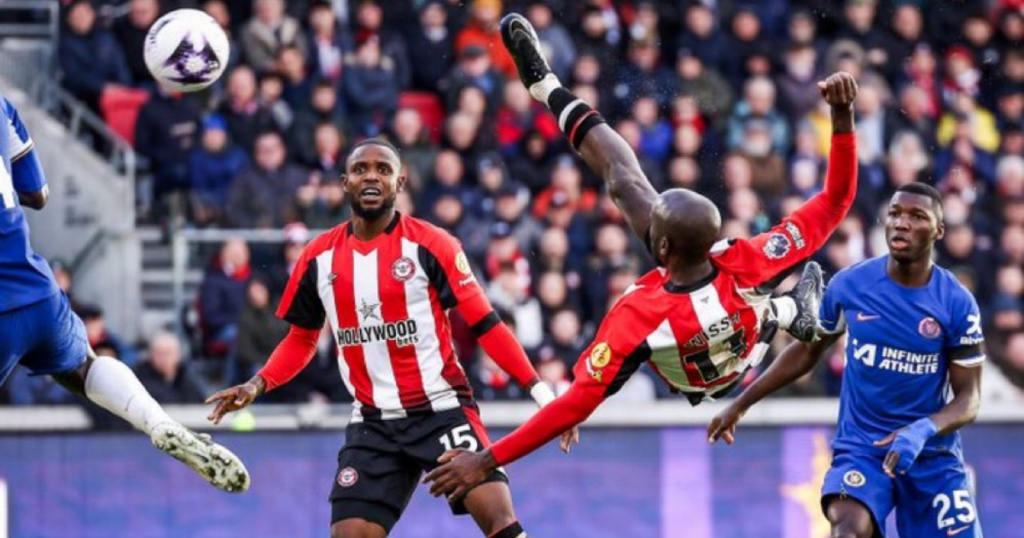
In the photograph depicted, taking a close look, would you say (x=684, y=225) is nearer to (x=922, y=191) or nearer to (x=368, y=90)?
(x=922, y=191)

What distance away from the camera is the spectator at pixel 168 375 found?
14.4 m

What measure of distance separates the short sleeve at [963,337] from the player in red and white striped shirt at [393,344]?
1.87 m

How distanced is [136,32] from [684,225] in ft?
27.4

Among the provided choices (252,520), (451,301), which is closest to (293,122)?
(252,520)

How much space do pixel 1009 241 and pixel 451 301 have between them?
24.7 ft

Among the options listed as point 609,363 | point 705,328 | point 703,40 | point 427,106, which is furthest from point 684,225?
point 703,40

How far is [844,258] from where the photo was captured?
16344 mm

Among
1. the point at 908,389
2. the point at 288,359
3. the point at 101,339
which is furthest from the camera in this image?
the point at 101,339

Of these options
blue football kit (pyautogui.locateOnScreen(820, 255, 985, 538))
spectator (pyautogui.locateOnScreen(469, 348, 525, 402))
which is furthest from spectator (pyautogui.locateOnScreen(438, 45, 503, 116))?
blue football kit (pyautogui.locateOnScreen(820, 255, 985, 538))

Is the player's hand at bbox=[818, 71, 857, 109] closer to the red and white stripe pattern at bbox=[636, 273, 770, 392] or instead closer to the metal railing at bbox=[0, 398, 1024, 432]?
the red and white stripe pattern at bbox=[636, 273, 770, 392]

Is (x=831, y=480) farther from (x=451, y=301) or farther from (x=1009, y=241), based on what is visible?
(x=1009, y=241)

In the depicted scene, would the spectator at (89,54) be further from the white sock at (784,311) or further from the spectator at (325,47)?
the white sock at (784,311)

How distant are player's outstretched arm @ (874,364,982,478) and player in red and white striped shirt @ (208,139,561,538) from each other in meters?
1.52

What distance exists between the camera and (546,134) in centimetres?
1700
